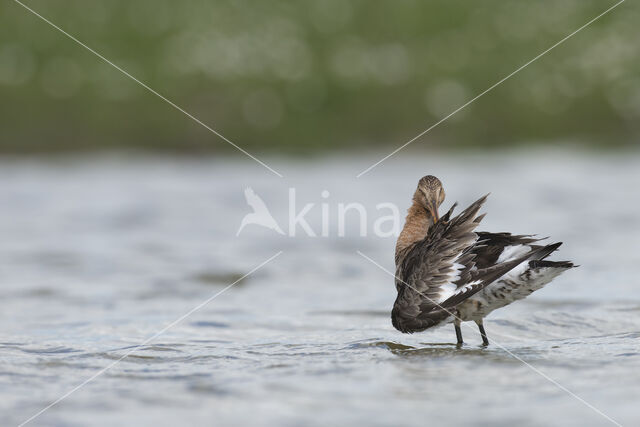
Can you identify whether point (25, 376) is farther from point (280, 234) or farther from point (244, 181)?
point (244, 181)

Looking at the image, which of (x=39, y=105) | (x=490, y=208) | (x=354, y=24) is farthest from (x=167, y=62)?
(x=490, y=208)

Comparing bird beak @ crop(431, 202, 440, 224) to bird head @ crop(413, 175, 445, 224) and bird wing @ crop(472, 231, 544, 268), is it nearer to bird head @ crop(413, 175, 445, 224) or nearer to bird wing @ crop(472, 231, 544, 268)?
bird head @ crop(413, 175, 445, 224)

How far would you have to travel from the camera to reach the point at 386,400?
691 cm

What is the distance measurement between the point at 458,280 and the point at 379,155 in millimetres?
21491

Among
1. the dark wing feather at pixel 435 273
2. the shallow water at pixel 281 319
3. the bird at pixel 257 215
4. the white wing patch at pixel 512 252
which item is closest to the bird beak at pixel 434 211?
the dark wing feather at pixel 435 273

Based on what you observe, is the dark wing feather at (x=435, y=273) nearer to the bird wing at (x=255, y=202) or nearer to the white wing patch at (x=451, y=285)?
the white wing patch at (x=451, y=285)


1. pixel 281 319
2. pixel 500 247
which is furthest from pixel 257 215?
pixel 500 247

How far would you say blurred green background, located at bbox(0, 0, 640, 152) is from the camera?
31266 millimetres

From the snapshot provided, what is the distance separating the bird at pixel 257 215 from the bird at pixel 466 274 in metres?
9.72

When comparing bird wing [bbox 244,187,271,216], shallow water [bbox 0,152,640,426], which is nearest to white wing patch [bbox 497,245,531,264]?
shallow water [bbox 0,152,640,426]

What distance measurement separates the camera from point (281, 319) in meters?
10.8

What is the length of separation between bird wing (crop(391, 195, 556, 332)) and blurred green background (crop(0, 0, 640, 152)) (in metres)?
21.2

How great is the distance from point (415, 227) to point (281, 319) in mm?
2023

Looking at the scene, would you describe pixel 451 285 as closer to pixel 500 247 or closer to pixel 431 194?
pixel 500 247
